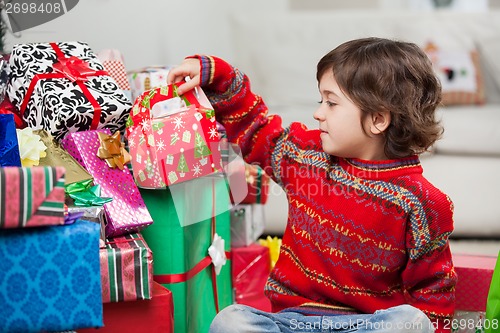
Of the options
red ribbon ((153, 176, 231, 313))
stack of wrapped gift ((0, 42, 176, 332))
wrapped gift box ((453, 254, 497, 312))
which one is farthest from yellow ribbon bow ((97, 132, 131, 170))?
wrapped gift box ((453, 254, 497, 312))

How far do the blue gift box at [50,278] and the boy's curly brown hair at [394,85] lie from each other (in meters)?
0.57

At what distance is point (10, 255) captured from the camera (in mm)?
1049

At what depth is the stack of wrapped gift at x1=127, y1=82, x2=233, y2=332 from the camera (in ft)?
4.47

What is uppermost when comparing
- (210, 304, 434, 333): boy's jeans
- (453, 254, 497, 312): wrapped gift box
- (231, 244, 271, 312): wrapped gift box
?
(210, 304, 434, 333): boy's jeans

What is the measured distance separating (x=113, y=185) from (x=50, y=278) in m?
0.33

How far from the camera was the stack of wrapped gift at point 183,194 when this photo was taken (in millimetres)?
1361

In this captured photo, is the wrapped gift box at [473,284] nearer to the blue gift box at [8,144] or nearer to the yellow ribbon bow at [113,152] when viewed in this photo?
the yellow ribbon bow at [113,152]

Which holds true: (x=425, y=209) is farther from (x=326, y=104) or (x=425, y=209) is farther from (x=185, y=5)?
(x=185, y=5)

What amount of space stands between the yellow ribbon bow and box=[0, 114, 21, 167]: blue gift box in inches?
8.3

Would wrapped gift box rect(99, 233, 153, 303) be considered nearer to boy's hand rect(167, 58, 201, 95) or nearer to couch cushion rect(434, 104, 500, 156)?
boy's hand rect(167, 58, 201, 95)

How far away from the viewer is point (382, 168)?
4.57ft

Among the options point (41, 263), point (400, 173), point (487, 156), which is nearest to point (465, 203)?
point (487, 156)

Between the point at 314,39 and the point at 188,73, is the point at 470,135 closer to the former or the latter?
the point at 314,39

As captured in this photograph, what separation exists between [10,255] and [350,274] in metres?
0.65
